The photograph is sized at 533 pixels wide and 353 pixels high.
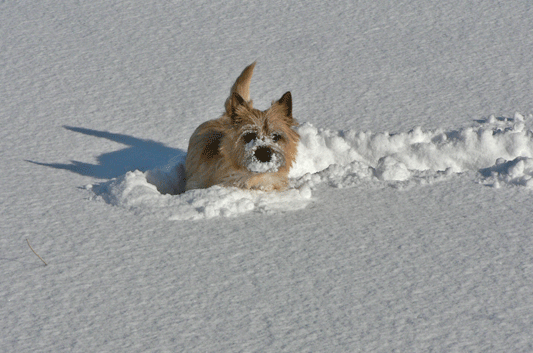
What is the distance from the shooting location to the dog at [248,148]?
11.8ft

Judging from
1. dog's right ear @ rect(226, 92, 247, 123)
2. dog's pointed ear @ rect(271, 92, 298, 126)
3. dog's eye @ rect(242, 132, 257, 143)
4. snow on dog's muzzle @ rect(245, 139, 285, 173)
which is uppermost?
dog's right ear @ rect(226, 92, 247, 123)

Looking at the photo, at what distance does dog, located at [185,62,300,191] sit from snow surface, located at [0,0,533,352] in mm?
180

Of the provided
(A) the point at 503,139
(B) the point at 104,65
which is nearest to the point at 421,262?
(A) the point at 503,139

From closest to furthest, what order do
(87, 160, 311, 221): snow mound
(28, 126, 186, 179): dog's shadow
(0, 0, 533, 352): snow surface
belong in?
(0, 0, 533, 352): snow surface → (87, 160, 311, 221): snow mound → (28, 126, 186, 179): dog's shadow

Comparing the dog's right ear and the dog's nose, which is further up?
the dog's right ear

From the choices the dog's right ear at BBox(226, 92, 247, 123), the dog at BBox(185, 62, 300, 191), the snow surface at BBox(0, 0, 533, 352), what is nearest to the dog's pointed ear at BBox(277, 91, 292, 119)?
the dog at BBox(185, 62, 300, 191)

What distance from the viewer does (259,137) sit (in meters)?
3.66

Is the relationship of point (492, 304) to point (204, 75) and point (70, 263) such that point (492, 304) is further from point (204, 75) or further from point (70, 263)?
point (204, 75)

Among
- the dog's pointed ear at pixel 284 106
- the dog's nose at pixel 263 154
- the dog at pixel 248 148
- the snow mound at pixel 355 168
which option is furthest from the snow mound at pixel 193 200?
the dog's pointed ear at pixel 284 106

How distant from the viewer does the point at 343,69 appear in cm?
544

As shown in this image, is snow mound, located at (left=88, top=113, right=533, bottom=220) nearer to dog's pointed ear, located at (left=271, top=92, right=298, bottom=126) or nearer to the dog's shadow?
the dog's shadow

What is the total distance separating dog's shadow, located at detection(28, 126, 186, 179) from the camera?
158 inches

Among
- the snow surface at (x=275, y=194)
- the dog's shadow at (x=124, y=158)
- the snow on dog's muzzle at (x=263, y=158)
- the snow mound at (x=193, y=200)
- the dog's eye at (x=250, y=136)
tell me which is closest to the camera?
the snow surface at (x=275, y=194)

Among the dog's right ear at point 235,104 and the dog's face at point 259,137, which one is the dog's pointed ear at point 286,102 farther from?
the dog's right ear at point 235,104
